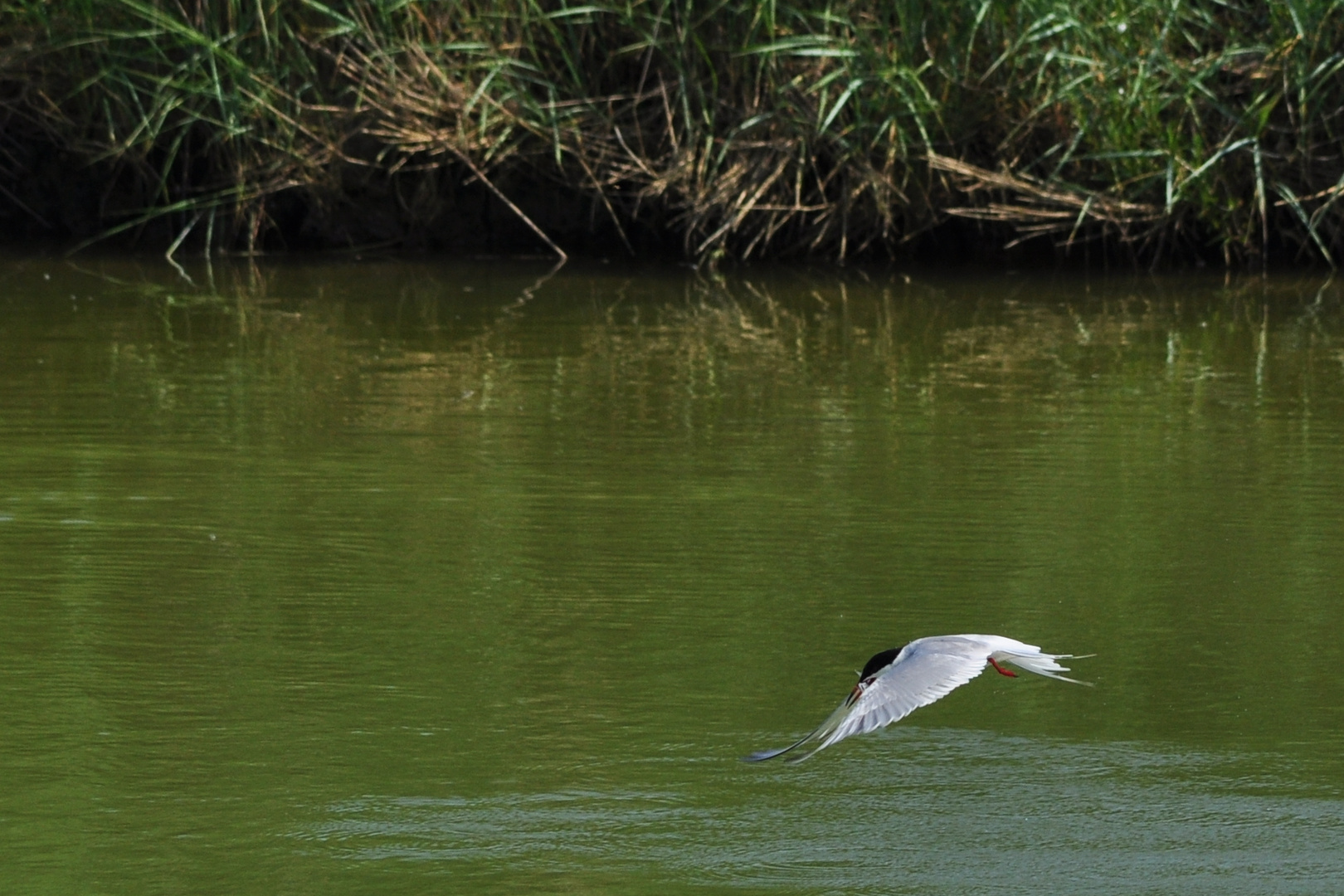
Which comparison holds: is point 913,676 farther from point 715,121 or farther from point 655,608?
point 715,121

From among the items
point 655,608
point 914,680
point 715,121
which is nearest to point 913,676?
point 914,680

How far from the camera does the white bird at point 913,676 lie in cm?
265

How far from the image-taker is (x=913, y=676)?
2729 mm

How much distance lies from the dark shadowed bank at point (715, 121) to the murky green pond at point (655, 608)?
1.92 meters

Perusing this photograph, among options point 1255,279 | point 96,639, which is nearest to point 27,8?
point 1255,279

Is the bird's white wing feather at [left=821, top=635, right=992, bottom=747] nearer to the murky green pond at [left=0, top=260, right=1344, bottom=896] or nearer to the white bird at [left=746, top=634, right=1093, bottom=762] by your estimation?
the white bird at [left=746, top=634, right=1093, bottom=762]

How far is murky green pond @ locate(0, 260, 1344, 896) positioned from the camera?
2.95 meters

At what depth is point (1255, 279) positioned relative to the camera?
9.35 m

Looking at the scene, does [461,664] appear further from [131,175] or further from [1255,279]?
[131,175]

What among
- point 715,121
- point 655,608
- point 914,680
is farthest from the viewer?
point 715,121

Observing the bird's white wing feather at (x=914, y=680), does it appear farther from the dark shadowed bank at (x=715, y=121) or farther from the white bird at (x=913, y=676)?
the dark shadowed bank at (x=715, y=121)

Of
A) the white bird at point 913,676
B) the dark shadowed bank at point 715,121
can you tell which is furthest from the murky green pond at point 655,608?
the dark shadowed bank at point 715,121

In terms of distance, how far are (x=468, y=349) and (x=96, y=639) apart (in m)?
3.56

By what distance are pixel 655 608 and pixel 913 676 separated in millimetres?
1380
